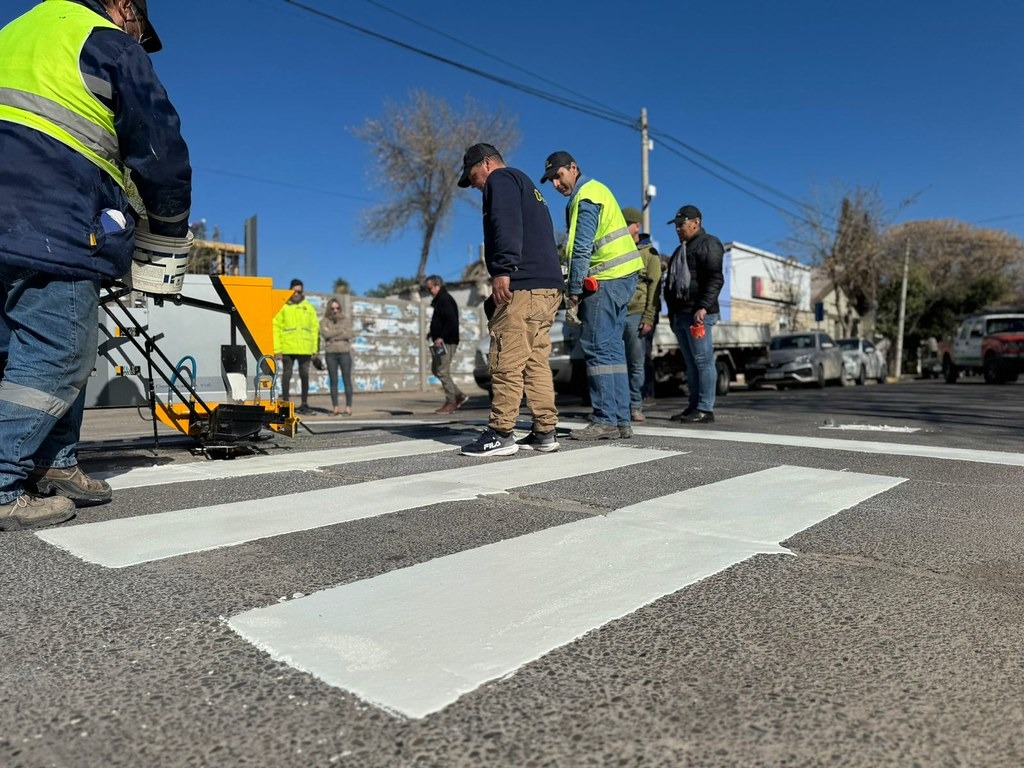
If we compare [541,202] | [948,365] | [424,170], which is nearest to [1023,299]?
[948,365]

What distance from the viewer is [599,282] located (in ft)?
17.4

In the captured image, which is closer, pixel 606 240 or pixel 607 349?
pixel 607 349

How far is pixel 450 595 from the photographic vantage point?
1.91 metres

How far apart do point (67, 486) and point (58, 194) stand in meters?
1.10

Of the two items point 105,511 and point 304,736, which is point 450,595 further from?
point 105,511

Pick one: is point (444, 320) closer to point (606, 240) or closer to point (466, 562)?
point (606, 240)

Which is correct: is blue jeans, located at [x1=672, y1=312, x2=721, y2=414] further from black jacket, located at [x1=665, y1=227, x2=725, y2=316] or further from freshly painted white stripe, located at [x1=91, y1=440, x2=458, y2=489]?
freshly painted white stripe, located at [x1=91, y1=440, x2=458, y2=489]

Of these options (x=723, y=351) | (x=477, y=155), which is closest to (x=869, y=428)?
(x=477, y=155)

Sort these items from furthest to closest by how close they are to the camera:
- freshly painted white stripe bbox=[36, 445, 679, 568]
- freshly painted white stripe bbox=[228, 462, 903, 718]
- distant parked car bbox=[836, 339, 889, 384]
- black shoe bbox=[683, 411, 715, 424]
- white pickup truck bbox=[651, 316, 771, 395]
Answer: distant parked car bbox=[836, 339, 889, 384] < white pickup truck bbox=[651, 316, 771, 395] < black shoe bbox=[683, 411, 715, 424] < freshly painted white stripe bbox=[36, 445, 679, 568] < freshly painted white stripe bbox=[228, 462, 903, 718]

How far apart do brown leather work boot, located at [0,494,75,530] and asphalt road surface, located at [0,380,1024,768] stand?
0.13 meters

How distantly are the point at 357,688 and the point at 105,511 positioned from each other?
1.95m

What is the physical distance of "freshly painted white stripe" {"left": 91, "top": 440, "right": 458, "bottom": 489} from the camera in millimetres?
3590

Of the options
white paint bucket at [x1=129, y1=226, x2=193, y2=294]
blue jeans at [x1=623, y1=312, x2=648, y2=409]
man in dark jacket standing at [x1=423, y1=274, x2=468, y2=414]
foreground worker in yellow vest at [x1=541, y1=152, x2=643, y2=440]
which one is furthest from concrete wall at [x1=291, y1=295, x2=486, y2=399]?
white paint bucket at [x1=129, y1=226, x2=193, y2=294]

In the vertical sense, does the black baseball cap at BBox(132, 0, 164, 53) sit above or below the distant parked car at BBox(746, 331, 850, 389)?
above
